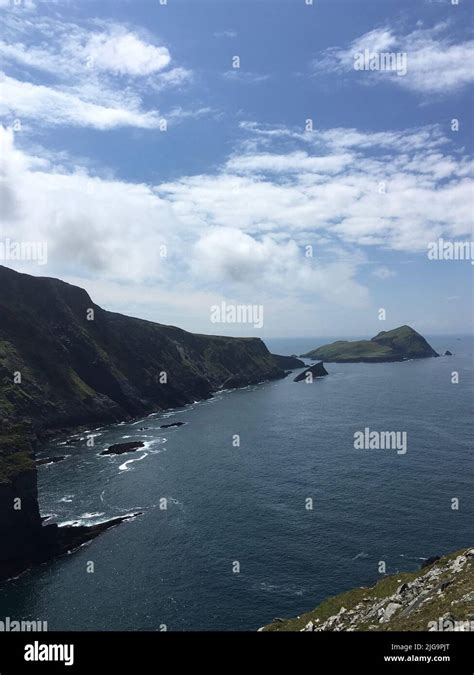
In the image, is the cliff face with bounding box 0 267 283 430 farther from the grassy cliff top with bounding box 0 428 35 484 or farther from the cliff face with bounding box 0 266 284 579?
the grassy cliff top with bounding box 0 428 35 484

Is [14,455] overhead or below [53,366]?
below

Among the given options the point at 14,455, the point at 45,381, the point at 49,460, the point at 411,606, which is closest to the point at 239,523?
the point at 14,455

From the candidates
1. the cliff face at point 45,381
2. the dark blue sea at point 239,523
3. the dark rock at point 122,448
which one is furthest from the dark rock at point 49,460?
the dark rock at point 122,448

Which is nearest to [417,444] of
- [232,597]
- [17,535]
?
[232,597]

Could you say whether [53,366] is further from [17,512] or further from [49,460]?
[17,512]

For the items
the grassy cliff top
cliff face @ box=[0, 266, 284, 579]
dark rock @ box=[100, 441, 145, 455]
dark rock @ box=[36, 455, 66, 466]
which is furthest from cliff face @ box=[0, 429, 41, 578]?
dark rock @ box=[100, 441, 145, 455]

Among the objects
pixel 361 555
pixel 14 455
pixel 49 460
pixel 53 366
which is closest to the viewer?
pixel 361 555
